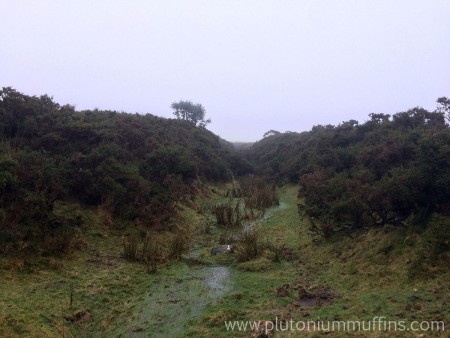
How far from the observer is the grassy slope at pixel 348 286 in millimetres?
5844

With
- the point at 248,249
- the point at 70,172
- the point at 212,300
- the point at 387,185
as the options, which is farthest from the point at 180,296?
the point at 70,172

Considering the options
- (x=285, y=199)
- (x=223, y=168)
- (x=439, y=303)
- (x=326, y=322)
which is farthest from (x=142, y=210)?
(x=223, y=168)

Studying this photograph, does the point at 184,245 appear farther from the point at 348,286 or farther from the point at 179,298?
the point at 348,286

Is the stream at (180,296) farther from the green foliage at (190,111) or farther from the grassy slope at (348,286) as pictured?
the green foliage at (190,111)

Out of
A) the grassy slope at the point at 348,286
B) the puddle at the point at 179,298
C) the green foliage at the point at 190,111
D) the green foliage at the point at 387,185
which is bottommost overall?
the puddle at the point at 179,298

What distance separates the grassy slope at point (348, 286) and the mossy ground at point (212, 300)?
0.02 metres

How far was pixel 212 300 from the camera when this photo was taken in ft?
24.8

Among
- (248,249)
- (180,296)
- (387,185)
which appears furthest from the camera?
(248,249)

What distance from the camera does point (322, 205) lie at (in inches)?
480

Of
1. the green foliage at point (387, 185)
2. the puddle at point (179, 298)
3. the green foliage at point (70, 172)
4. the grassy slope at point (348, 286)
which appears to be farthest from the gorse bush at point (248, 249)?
the green foliage at point (70, 172)

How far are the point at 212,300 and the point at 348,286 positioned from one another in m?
2.67

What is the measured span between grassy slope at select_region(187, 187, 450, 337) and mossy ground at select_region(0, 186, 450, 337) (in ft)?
0.06

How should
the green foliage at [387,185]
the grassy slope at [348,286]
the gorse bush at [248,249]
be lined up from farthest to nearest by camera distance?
the gorse bush at [248,249], the green foliage at [387,185], the grassy slope at [348,286]

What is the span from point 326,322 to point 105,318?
12.7 ft
